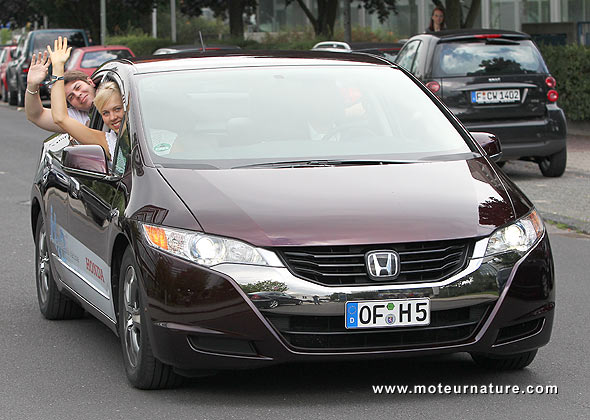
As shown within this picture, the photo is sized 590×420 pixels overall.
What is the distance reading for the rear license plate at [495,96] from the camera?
15742 millimetres

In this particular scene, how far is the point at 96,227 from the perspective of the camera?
6.51 m

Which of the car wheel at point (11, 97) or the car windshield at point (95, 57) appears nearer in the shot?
the car windshield at point (95, 57)

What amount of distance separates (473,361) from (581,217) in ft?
21.1

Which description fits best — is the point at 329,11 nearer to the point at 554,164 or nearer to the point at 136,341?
the point at 554,164

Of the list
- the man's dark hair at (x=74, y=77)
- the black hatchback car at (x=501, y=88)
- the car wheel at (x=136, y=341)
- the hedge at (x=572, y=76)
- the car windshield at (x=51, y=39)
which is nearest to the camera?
the car wheel at (x=136, y=341)

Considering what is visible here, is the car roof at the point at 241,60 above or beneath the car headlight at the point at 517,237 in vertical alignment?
above

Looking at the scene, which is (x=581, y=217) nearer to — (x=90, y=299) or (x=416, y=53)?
(x=416, y=53)

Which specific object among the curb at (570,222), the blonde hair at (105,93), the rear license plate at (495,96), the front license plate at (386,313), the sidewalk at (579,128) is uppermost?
the blonde hair at (105,93)

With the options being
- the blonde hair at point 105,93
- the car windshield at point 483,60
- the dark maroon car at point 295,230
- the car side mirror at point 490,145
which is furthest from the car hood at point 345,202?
the car windshield at point 483,60

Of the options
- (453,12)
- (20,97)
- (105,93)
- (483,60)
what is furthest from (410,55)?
(20,97)

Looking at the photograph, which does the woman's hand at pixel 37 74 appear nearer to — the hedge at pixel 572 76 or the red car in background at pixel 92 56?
the hedge at pixel 572 76

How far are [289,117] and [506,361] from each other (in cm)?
158

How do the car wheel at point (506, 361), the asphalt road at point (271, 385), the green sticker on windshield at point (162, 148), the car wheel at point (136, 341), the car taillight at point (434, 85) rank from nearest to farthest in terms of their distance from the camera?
the asphalt road at point (271, 385), the car wheel at point (136, 341), the car wheel at point (506, 361), the green sticker on windshield at point (162, 148), the car taillight at point (434, 85)

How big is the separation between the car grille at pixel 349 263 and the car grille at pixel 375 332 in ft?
0.53
